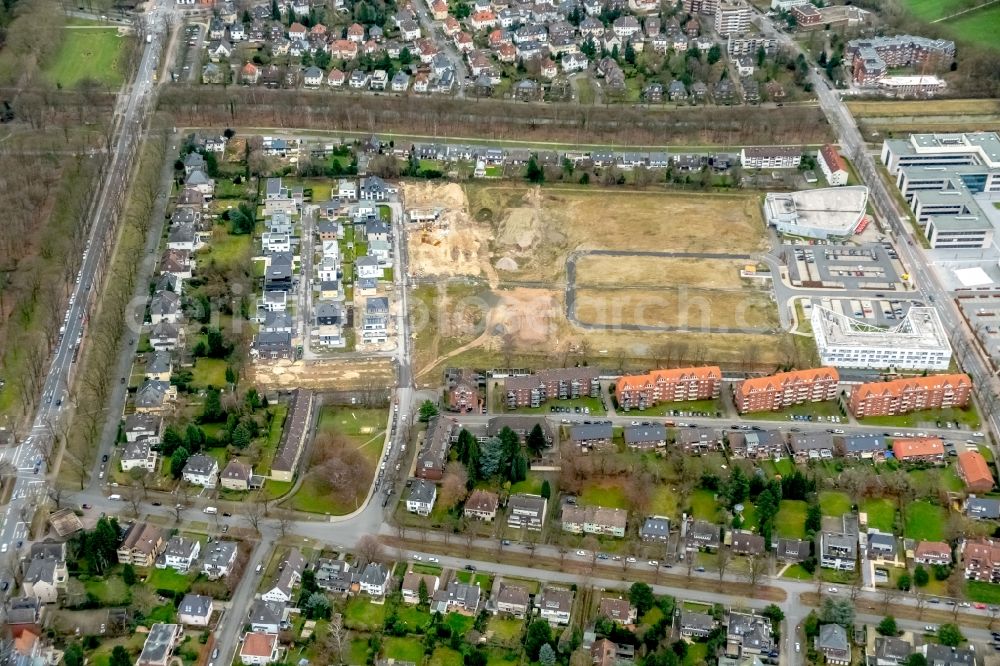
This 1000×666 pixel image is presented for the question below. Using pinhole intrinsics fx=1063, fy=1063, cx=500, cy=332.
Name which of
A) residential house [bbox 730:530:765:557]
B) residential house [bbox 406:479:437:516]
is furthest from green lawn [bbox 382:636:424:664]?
residential house [bbox 730:530:765:557]

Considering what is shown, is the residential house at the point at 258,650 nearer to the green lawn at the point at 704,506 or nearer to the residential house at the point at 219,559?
the residential house at the point at 219,559

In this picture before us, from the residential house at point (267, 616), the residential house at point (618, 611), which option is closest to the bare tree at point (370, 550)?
the residential house at point (267, 616)

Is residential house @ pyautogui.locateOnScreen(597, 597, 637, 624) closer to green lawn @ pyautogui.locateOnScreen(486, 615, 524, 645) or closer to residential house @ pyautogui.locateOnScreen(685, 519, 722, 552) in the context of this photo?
green lawn @ pyautogui.locateOnScreen(486, 615, 524, 645)

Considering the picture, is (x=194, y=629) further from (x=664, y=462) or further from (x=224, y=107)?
(x=224, y=107)

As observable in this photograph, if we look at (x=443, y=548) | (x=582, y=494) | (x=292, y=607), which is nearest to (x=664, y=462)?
(x=582, y=494)

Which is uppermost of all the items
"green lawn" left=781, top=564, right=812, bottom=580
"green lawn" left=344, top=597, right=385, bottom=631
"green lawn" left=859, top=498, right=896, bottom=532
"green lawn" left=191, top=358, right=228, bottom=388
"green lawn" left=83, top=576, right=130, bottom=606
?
"green lawn" left=191, top=358, right=228, bottom=388
